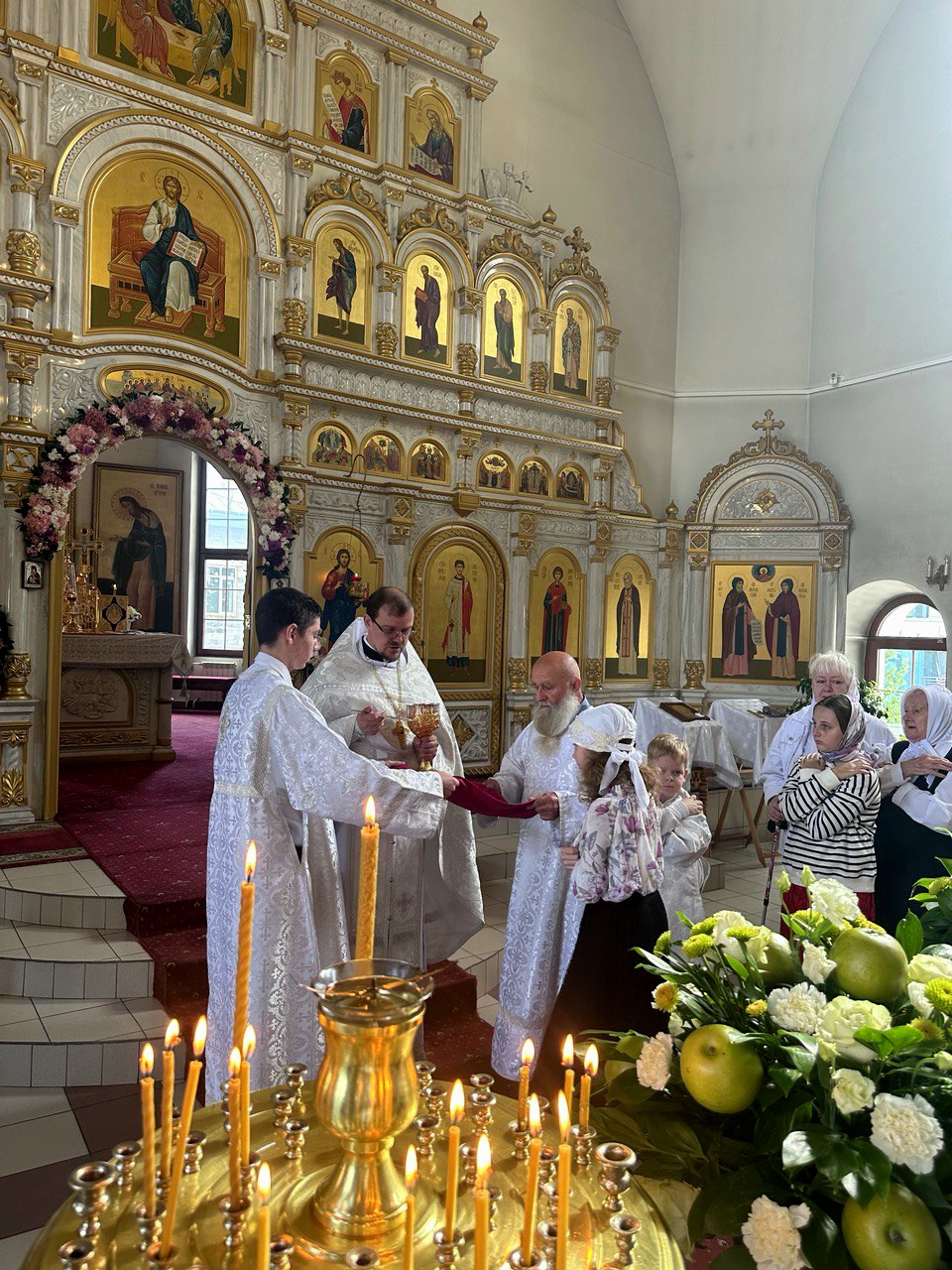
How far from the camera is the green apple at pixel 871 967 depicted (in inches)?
49.2

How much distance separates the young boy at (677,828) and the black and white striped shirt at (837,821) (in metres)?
0.72

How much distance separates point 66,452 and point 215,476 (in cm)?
969

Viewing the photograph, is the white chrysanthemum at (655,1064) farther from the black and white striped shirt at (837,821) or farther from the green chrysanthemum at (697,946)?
the black and white striped shirt at (837,821)

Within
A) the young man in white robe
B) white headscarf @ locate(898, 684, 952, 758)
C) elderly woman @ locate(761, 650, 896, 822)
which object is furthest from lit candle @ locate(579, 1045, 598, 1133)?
white headscarf @ locate(898, 684, 952, 758)

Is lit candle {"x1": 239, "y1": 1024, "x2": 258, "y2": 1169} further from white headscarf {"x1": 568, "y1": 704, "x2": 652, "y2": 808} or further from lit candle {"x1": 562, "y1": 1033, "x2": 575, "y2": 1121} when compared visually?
white headscarf {"x1": 568, "y1": 704, "x2": 652, "y2": 808}

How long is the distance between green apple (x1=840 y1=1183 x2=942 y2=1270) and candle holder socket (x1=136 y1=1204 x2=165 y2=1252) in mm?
830

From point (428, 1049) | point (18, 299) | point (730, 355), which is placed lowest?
point (428, 1049)

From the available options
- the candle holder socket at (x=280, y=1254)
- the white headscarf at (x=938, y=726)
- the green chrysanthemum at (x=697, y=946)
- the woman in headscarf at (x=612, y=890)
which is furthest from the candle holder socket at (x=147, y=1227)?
the white headscarf at (x=938, y=726)

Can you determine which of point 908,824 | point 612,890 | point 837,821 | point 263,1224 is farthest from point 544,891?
point 263,1224

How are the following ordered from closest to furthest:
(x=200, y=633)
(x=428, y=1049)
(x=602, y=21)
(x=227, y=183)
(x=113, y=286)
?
(x=428, y=1049) → (x=113, y=286) → (x=227, y=183) → (x=602, y=21) → (x=200, y=633)

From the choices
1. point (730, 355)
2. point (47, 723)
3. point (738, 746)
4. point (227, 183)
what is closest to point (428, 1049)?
point (47, 723)

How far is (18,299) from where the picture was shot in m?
7.54

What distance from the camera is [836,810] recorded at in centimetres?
395

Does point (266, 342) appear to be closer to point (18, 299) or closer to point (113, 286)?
point (113, 286)
